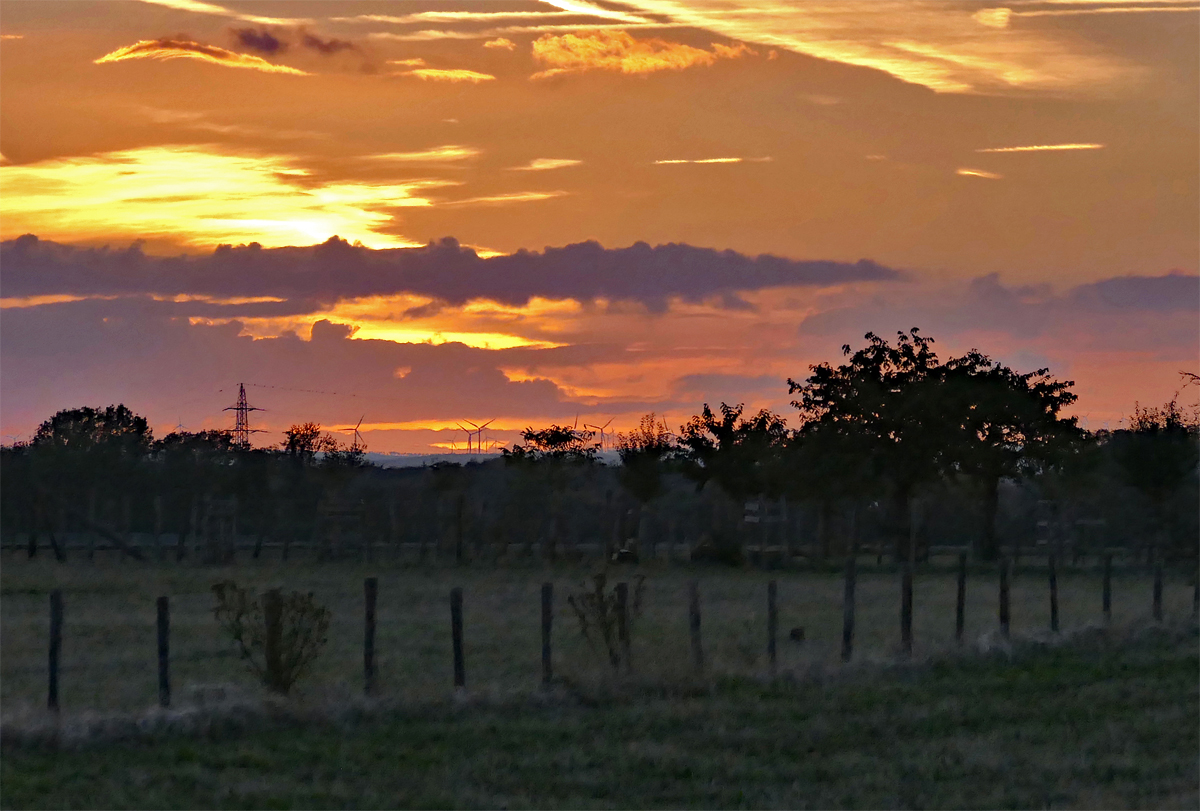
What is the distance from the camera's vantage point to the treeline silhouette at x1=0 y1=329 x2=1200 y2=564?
49.9 m

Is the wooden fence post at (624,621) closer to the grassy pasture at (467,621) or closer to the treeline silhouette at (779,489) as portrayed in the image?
the grassy pasture at (467,621)

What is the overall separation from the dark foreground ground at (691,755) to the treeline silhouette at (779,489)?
102 feet

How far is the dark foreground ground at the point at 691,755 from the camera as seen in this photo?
422 inches

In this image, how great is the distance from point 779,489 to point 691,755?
4110 cm

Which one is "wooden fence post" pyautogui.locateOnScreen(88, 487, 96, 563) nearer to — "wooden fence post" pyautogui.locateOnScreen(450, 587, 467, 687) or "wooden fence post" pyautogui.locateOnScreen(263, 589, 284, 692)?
"wooden fence post" pyautogui.locateOnScreen(263, 589, 284, 692)

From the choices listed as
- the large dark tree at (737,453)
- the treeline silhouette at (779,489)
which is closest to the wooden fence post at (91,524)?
the treeline silhouette at (779,489)

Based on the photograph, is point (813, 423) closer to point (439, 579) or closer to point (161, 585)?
point (439, 579)

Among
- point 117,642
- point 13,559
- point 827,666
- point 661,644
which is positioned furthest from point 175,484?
point 827,666

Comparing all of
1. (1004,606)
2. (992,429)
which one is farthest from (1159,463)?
(1004,606)

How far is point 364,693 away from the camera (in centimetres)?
1474

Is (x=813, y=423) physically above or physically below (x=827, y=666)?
above

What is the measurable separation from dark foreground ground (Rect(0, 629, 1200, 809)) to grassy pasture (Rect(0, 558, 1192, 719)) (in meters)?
1.22

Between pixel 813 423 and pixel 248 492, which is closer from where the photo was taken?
pixel 813 423

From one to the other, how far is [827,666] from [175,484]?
49.8m
